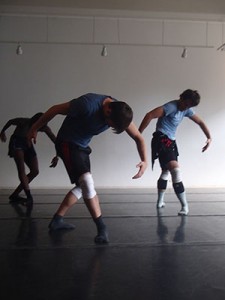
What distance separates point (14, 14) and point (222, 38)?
355cm

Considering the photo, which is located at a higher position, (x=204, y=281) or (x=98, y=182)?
(x=204, y=281)

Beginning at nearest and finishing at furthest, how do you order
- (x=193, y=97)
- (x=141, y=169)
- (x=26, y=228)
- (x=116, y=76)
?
(x=141, y=169) < (x=26, y=228) < (x=193, y=97) < (x=116, y=76)

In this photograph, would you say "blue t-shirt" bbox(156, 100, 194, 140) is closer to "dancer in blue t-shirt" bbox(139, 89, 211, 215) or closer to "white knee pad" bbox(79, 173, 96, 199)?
"dancer in blue t-shirt" bbox(139, 89, 211, 215)

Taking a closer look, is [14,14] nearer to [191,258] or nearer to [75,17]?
[75,17]

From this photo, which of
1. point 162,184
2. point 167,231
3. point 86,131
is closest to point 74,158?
point 86,131

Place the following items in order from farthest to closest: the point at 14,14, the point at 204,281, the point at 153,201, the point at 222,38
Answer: the point at 222,38, the point at 14,14, the point at 153,201, the point at 204,281

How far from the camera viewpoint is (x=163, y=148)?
351cm

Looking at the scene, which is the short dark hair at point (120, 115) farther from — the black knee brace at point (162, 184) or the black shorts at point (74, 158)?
the black knee brace at point (162, 184)

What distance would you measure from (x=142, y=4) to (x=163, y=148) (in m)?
3.54

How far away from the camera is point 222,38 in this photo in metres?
6.31

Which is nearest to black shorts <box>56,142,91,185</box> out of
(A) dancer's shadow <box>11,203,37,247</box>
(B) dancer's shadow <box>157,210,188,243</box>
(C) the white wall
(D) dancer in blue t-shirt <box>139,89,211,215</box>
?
(A) dancer's shadow <box>11,203,37,247</box>

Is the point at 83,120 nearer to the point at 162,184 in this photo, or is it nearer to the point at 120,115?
the point at 120,115

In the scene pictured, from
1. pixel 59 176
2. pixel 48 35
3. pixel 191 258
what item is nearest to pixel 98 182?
pixel 59 176

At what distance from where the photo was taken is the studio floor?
159 cm
